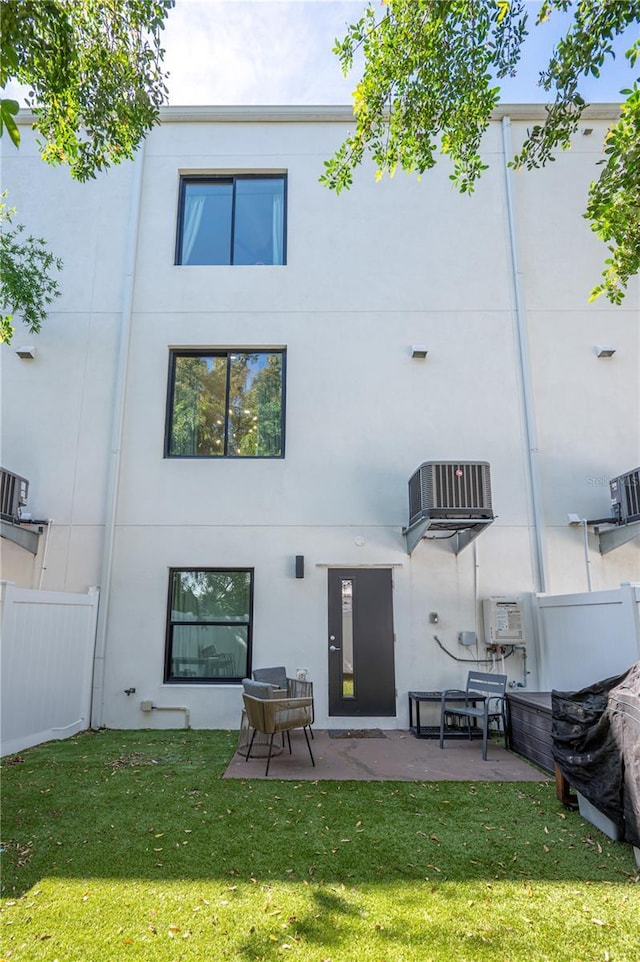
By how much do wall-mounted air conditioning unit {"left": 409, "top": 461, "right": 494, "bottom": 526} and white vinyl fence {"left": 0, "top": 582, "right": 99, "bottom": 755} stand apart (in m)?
4.43

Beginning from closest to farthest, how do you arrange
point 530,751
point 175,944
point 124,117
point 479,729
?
point 175,944, point 124,117, point 530,751, point 479,729

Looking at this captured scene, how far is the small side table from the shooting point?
6.47 m

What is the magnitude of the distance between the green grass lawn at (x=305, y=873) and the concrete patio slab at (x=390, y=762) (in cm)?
23

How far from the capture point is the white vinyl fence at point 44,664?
17.9ft

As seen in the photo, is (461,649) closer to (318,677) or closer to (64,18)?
(318,677)

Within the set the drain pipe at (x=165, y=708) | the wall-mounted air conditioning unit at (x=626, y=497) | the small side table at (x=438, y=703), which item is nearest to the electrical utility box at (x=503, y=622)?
the small side table at (x=438, y=703)

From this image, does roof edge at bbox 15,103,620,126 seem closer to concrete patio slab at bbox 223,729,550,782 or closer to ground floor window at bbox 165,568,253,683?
ground floor window at bbox 165,568,253,683

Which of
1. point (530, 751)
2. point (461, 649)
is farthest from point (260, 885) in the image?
point (461, 649)

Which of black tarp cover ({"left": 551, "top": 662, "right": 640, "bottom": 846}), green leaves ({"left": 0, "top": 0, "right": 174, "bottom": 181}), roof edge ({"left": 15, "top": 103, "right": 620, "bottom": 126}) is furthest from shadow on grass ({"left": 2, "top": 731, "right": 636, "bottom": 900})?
roof edge ({"left": 15, "top": 103, "right": 620, "bottom": 126})

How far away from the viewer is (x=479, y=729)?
659 cm

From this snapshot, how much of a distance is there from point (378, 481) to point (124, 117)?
4925 millimetres

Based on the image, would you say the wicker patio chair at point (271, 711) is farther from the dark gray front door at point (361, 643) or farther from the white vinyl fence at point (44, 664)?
the white vinyl fence at point (44, 664)

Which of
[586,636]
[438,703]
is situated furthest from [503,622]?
[438,703]

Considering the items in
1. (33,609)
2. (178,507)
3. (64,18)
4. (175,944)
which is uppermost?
(64,18)
